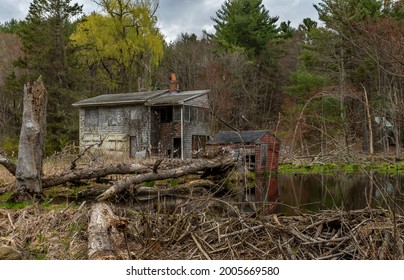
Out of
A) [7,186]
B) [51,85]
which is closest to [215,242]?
[7,186]

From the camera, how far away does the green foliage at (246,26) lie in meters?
11.8

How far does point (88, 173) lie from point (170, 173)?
230 centimetres

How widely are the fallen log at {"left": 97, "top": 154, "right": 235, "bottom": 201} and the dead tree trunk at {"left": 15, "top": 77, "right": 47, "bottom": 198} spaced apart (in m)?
1.76

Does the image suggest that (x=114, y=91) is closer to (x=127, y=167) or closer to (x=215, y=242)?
(x=127, y=167)

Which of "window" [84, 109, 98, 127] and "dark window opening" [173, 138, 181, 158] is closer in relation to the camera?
"dark window opening" [173, 138, 181, 158]

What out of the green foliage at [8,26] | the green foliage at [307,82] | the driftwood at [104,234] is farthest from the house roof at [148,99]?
the driftwood at [104,234]

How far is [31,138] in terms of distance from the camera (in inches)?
341

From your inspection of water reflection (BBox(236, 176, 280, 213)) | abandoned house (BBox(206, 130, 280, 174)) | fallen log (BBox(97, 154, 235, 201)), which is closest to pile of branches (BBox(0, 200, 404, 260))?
water reflection (BBox(236, 176, 280, 213))

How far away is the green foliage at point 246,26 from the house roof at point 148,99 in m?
4.27

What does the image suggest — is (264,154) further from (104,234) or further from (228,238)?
(104,234)

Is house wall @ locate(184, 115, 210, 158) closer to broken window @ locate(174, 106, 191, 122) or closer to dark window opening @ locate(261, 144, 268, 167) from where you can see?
broken window @ locate(174, 106, 191, 122)

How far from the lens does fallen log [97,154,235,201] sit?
8647mm

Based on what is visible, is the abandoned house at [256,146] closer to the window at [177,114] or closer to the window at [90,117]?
the window at [177,114]

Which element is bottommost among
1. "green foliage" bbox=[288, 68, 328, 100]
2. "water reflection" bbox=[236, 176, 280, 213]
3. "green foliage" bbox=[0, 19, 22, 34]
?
"water reflection" bbox=[236, 176, 280, 213]
